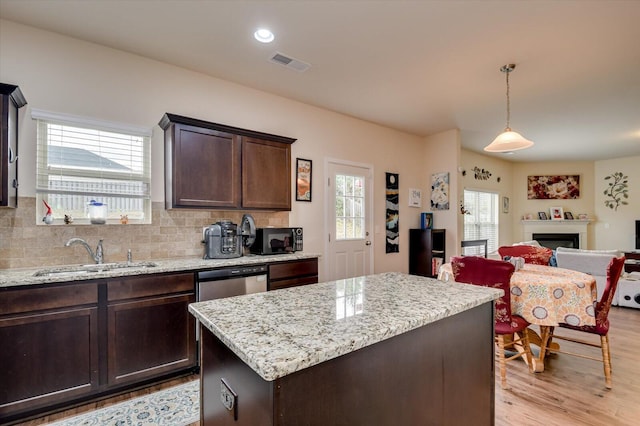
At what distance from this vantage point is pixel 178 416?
6.97ft

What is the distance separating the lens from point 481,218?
718 cm

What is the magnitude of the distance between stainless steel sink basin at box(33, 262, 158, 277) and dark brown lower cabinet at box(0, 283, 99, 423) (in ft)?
0.73

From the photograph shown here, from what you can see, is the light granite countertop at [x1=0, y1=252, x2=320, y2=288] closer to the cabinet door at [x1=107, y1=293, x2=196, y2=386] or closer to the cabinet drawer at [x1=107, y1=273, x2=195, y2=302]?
the cabinet drawer at [x1=107, y1=273, x2=195, y2=302]

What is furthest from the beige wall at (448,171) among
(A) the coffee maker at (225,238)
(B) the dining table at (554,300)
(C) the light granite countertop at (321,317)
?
(C) the light granite countertop at (321,317)

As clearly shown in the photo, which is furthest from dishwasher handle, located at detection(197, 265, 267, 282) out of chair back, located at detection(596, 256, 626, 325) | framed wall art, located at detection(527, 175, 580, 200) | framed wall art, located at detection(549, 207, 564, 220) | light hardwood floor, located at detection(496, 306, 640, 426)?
framed wall art, located at detection(549, 207, 564, 220)

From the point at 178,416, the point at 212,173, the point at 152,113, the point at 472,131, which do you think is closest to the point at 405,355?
the point at 178,416

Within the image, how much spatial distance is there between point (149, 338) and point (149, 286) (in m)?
0.40

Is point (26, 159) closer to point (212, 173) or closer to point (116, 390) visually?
point (212, 173)

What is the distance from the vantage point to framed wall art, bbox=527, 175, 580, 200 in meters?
8.01

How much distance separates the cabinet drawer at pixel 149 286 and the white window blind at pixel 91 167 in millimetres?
794

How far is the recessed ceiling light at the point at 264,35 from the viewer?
2.57m

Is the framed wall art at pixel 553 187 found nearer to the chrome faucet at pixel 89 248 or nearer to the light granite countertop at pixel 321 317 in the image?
the light granite countertop at pixel 321 317

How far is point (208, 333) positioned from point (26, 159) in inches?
97.6

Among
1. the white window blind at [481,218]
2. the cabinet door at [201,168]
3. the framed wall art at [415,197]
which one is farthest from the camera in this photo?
the white window blind at [481,218]
